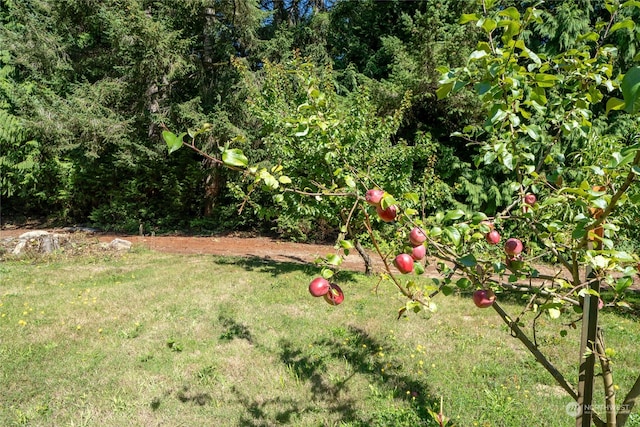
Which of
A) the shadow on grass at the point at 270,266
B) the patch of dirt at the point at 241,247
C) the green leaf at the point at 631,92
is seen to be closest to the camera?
the green leaf at the point at 631,92

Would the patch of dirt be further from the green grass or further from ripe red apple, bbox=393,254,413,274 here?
ripe red apple, bbox=393,254,413,274

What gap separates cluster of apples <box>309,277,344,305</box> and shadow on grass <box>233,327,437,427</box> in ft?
3.81

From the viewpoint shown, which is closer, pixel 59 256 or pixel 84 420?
pixel 84 420

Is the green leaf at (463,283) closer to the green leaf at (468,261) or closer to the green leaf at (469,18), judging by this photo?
the green leaf at (468,261)

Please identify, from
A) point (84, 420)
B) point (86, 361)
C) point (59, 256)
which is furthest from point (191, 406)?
point (59, 256)

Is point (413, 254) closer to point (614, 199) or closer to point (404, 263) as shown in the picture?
point (404, 263)

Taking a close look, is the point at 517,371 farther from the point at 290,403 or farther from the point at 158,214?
the point at 158,214

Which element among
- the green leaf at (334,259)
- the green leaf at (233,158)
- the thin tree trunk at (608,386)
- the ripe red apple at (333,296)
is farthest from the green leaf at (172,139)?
the thin tree trunk at (608,386)

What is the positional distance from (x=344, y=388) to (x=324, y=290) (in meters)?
1.94

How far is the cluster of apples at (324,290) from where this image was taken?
1.17m

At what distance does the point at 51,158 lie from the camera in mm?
12008

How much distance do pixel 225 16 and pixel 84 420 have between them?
1047 cm

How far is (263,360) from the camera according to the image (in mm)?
3207

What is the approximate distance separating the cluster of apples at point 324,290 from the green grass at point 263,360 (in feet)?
5.00
